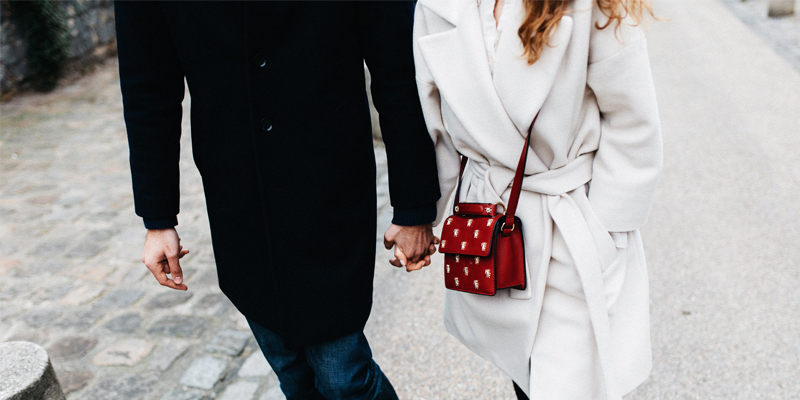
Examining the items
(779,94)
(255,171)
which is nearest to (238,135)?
(255,171)

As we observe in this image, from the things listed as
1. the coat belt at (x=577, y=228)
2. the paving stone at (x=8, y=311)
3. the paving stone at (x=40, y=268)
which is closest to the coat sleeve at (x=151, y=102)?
the coat belt at (x=577, y=228)

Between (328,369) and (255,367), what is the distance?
1.14 meters

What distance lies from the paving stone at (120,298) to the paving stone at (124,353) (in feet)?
1.25

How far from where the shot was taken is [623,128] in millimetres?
1513

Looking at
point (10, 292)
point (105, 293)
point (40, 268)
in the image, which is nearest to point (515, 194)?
point (105, 293)

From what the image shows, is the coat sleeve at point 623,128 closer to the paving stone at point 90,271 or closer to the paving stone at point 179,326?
the paving stone at point 179,326

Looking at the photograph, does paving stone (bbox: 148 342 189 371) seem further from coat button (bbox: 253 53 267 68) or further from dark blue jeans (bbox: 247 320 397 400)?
coat button (bbox: 253 53 267 68)

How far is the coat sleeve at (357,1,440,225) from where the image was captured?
155 cm

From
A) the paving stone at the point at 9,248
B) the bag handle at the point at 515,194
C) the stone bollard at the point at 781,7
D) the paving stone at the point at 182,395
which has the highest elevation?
the bag handle at the point at 515,194

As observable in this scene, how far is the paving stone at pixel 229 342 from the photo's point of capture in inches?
114

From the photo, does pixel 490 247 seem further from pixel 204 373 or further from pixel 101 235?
pixel 101 235

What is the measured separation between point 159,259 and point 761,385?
2444 mm

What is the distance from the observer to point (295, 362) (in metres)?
1.91

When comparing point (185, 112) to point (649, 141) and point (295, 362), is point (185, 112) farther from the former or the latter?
point (649, 141)
